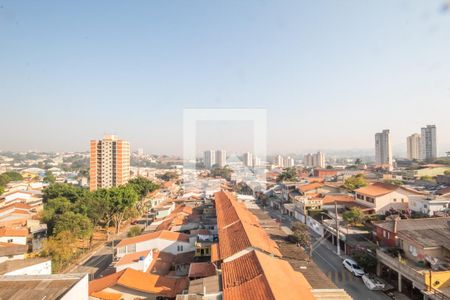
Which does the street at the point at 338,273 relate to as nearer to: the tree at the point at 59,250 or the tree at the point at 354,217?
the tree at the point at 354,217

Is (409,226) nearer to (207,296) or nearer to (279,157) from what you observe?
(207,296)

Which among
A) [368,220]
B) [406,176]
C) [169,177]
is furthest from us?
[169,177]

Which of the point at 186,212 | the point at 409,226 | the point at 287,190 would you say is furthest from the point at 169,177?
the point at 409,226

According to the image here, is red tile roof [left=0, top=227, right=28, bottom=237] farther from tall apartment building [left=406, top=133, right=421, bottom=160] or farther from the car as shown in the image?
tall apartment building [left=406, top=133, right=421, bottom=160]

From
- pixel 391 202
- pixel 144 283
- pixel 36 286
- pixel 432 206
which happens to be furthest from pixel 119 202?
pixel 432 206

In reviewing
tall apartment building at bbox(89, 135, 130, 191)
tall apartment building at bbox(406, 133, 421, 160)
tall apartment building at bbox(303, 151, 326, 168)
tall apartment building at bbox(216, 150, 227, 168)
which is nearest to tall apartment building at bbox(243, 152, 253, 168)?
tall apartment building at bbox(216, 150, 227, 168)
